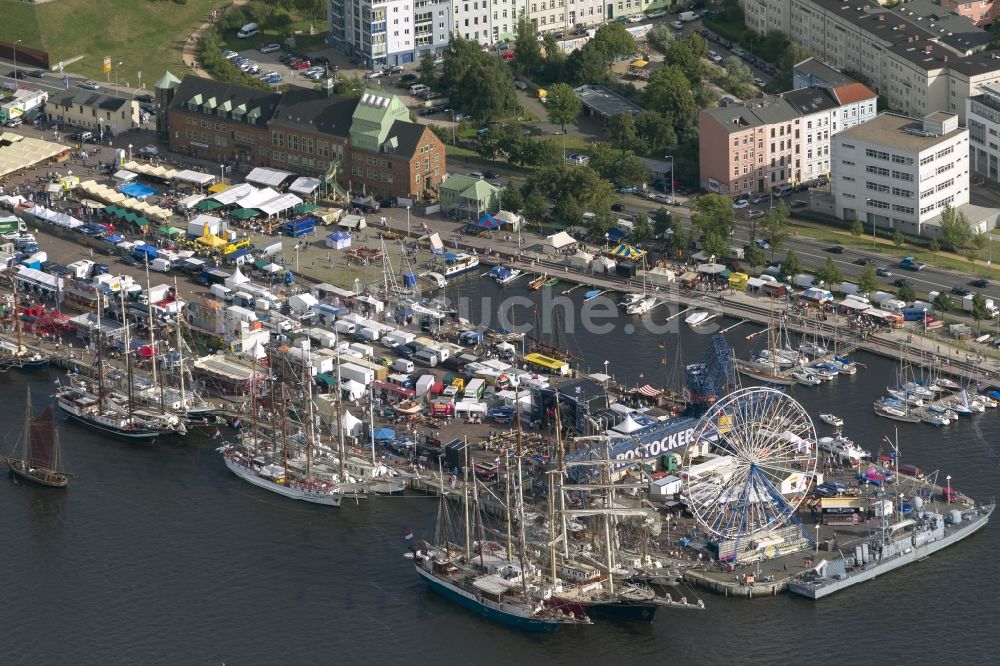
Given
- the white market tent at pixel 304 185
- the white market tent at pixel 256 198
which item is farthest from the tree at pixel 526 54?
the white market tent at pixel 256 198

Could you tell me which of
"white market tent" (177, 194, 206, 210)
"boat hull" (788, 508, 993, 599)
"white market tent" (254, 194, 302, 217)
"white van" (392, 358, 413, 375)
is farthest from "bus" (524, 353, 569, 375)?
"white market tent" (177, 194, 206, 210)

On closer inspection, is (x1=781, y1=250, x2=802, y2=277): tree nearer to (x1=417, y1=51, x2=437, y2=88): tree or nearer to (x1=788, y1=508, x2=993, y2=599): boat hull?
(x1=788, y1=508, x2=993, y2=599): boat hull

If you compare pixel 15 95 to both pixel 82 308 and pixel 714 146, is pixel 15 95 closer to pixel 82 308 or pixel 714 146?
pixel 82 308

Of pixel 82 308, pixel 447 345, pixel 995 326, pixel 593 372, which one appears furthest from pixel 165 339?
pixel 995 326

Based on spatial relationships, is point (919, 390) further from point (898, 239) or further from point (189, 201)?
point (189, 201)

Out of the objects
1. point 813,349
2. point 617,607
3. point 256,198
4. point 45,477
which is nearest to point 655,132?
point 256,198
